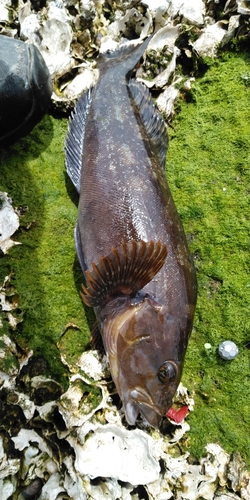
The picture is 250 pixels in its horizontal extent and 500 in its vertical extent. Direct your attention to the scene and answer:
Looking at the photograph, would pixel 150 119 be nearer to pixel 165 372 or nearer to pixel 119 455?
pixel 165 372

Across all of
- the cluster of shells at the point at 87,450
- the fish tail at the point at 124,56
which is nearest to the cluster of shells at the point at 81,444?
the cluster of shells at the point at 87,450

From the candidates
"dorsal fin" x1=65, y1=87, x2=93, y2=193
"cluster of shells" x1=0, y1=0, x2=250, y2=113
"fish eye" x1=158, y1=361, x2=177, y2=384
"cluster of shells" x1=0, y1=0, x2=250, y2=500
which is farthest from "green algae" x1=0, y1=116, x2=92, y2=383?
"fish eye" x1=158, y1=361, x2=177, y2=384

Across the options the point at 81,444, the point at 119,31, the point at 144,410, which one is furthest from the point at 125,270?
the point at 119,31

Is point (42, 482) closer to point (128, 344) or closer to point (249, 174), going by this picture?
point (128, 344)

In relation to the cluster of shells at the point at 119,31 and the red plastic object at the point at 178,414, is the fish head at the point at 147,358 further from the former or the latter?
the cluster of shells at the point at 119,31

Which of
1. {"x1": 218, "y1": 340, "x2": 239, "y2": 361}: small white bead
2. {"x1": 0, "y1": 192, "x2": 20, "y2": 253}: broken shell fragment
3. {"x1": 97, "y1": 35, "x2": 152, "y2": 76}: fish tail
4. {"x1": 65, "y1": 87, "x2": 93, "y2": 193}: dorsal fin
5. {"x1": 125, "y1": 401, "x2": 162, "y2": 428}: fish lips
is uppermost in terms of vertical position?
{"x1": 97, "y1": 35, "x2": 152, "y2": 76}: fish tail

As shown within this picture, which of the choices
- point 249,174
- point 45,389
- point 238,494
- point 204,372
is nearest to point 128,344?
point 45,389

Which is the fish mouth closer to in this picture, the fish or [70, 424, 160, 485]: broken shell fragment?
the fish
